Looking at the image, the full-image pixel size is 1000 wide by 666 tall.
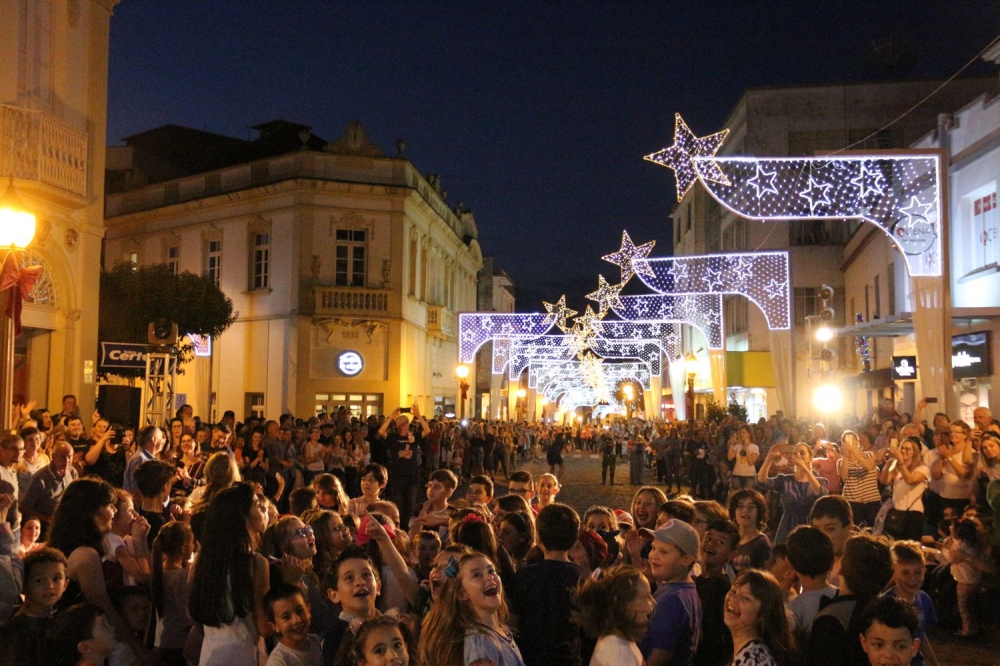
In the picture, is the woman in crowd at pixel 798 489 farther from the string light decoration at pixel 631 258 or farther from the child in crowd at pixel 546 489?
the string light decoration at pixel 631 258

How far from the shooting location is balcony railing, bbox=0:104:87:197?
15.2 m

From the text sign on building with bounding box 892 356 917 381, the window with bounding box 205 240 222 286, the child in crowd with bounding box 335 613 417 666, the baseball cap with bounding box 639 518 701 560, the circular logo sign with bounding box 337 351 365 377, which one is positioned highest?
the window with bounding box 205 240 222 286

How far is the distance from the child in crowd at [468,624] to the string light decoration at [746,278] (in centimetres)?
1705

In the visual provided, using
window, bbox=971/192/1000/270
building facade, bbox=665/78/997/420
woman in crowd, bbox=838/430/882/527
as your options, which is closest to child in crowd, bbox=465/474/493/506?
woman in crowd, bbox=838/430/882/527

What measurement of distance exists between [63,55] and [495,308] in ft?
163

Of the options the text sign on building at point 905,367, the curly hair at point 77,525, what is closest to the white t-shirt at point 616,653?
the curly hair at point 77,525

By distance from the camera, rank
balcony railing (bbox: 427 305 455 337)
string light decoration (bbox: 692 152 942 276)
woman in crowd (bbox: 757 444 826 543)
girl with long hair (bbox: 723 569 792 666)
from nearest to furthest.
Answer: girl with long hair (bbox: 723 569 792 666)
woman in crowd (bbox: 757 444 826 543)
string light decoration (bbox: 692 152 942 276)
balcony railing (bbox: 427 305 455 337)

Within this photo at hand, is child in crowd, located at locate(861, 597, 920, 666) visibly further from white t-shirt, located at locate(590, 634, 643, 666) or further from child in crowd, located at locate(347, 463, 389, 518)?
child in crowd, located at locate(347, 463, 389, 518)

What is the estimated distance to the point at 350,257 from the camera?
33312mm

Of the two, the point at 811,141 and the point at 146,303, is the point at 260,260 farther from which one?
the point at 811,141

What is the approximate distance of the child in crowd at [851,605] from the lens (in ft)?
13.6

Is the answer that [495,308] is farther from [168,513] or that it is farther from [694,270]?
[168,513]

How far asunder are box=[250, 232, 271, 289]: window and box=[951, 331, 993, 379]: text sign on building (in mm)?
22878

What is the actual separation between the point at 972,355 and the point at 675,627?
52.9 feet
